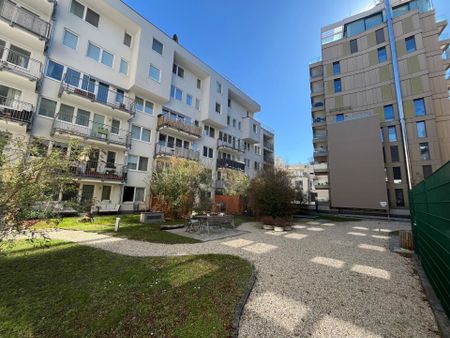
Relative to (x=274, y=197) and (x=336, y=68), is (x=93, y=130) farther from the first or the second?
(x=336, y=68)

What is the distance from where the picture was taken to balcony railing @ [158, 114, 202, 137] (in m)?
21.5

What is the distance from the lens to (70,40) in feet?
54.4

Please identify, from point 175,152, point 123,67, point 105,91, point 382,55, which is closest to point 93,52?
point 123,67

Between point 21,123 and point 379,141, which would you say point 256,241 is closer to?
point 21,123

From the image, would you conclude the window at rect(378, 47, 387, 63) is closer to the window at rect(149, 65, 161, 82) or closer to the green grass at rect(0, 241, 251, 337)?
the window at rect(149, 65, 161, 82)

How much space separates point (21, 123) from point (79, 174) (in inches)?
179

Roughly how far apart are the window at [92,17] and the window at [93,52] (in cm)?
193

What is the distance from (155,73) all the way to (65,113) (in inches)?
363

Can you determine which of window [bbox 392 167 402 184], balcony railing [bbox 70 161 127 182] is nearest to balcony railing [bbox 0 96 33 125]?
balcony railing [bbox 70 161 127 182]

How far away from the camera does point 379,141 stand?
26469mm

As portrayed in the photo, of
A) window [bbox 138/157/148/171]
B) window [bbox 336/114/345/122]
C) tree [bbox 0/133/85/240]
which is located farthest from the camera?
window [bbox 336/114/345/122]

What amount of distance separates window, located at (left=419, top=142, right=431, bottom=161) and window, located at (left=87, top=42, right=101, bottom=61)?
37.7m

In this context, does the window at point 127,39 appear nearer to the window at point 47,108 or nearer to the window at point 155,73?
the window at point 155,73

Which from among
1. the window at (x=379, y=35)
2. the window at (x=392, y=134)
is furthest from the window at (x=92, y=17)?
the window at (x=379, y=35)
